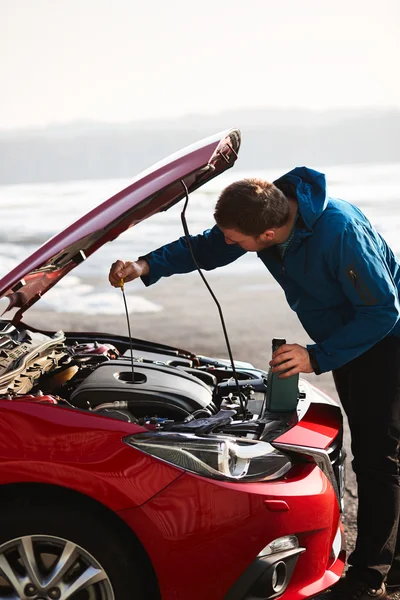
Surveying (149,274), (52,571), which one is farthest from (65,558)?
(149,274)

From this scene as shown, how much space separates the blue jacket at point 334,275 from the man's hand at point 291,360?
42mm

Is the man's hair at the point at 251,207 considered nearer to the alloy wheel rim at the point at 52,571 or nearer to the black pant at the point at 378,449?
the black pant at the point at 378,449

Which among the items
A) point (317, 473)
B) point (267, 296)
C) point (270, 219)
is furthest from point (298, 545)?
point (267, 296)

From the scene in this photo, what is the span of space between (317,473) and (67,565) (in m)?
0.93

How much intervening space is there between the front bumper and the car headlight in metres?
0.05

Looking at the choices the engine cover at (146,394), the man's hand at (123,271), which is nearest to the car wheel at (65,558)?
the engine cover at (146,394)

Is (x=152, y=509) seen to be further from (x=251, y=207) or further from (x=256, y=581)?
(x=251, y=207)

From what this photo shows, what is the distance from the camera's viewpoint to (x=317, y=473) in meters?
3.11

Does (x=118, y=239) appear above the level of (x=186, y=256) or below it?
above

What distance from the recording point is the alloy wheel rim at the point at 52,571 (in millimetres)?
2844

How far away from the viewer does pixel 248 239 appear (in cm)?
339

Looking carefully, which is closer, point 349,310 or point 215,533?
point 215,533

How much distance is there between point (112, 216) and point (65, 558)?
1204 millimetres

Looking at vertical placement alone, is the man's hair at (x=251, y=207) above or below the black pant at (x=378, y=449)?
above
